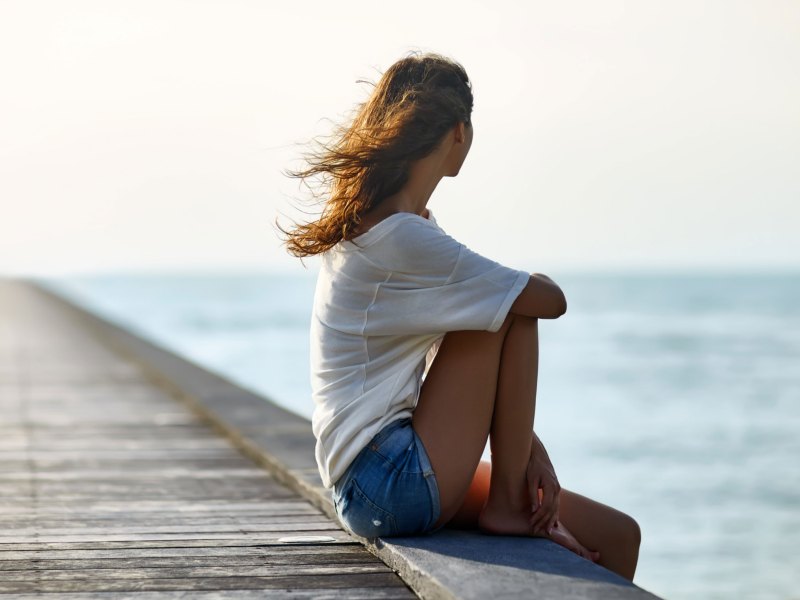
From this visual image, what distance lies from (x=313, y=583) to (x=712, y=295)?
50818 mm

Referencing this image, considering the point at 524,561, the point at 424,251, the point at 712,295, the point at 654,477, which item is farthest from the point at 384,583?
the point at 712,295

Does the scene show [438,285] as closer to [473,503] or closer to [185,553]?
[473,503]

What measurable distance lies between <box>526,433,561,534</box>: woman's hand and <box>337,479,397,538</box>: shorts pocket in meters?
0.35

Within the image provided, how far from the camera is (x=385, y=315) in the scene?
2.85m

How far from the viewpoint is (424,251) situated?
2791 millimetres

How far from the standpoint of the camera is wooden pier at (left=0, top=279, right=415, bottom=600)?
282 cm

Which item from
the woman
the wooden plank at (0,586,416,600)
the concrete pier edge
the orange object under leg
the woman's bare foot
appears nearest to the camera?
the concrete pier edge

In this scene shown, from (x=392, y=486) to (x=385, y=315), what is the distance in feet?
1.36

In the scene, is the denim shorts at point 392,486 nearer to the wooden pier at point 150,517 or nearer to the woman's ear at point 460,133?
the wooden pier at point 150,517

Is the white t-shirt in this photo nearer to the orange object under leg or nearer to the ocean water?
the orange object under leg

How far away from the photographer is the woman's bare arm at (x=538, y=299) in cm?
277

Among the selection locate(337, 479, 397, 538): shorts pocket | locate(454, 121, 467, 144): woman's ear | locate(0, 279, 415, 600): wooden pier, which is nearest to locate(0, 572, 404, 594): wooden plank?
locate(0, 279, 415, 600): wooden pier

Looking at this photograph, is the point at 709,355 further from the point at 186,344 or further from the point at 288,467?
the point at 288,467

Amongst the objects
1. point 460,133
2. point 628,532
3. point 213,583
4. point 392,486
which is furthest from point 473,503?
point 460,133
